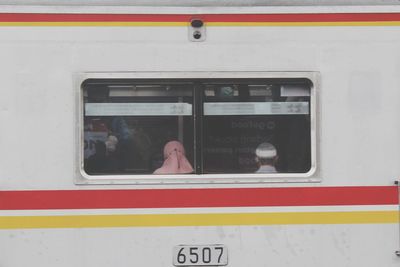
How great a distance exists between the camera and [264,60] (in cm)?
403

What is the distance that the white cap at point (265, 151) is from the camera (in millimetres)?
4094

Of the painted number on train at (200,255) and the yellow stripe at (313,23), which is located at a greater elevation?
the yellow stripe at (313,23)

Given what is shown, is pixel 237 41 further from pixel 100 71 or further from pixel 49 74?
pixel 49 74

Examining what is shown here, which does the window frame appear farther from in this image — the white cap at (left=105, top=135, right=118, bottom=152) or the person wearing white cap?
the white cap at (left=105, top=135, right=118, bottom=152)

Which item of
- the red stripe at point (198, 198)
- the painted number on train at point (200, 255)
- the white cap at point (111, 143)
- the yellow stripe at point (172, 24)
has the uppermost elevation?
the yellow stripe at point (172, 24)

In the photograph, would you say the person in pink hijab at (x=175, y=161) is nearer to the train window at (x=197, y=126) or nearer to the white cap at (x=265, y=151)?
the train window at (x=197, y=126)

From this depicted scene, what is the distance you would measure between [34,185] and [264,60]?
5.55ft

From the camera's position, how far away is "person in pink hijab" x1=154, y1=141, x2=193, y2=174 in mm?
4039

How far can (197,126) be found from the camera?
4.04 meters

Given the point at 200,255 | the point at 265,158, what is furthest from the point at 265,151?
the point at 200,255

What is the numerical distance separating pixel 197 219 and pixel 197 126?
0.61 metres

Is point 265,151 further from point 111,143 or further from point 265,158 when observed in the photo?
point 111,143

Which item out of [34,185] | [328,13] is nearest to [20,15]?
[34,185]

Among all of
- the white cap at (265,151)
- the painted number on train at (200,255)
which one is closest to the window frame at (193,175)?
the white cap at (265,151)
